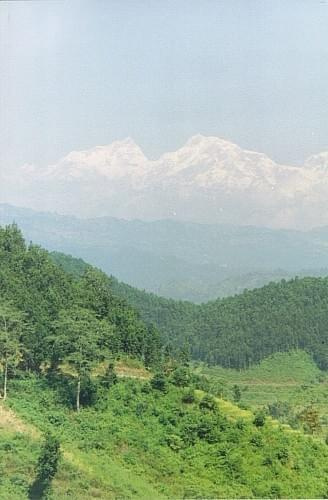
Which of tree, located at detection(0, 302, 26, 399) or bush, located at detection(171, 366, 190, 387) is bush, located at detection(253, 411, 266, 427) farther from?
tree, located at detection(0, 302, 26, 399)

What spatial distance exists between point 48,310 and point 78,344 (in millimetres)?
8110

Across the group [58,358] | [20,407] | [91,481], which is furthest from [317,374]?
[91,481]

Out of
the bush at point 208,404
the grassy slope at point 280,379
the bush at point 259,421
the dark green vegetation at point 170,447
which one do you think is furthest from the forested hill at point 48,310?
the grassy slope at point 280,379

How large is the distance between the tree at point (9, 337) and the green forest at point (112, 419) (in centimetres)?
7

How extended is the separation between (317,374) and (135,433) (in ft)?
150

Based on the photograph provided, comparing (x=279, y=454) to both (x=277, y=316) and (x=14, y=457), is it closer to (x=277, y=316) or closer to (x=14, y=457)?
(x=14, y=457)

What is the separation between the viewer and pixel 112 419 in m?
24.5

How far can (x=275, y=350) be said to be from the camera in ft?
226

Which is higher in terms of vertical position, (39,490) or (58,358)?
(58,358)

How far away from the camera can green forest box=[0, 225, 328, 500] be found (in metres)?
18.6

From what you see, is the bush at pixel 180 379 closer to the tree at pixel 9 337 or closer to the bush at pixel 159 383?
the bush at pixel 159 383

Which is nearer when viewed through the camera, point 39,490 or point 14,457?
point 39,490

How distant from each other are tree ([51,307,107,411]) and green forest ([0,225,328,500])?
0.06m

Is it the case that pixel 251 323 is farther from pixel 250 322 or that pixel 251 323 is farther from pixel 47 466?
pixel 47 466
